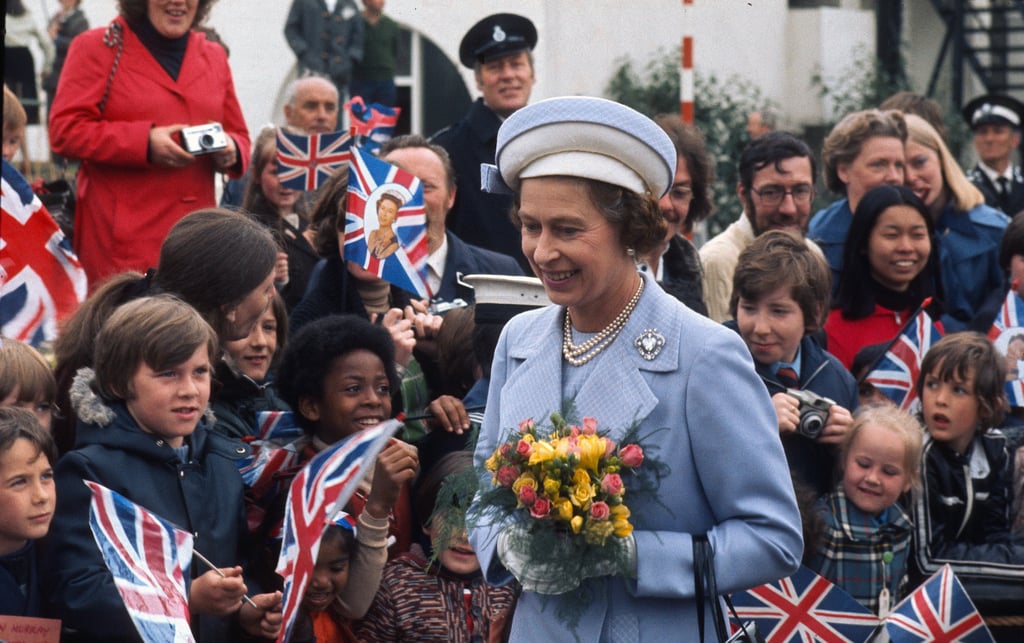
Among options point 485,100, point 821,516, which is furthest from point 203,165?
point 821,516

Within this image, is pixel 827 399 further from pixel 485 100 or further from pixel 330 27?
pixel 330 27

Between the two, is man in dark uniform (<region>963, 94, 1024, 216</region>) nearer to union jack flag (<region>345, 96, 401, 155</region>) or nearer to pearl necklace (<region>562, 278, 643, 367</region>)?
union jack flag (<region>345, 96, 401, 155</region>)

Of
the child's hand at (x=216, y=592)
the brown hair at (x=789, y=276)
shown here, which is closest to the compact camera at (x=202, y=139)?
the brown hair at (x=789, y=276)

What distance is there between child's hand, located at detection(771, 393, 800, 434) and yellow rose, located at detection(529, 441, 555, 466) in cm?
241

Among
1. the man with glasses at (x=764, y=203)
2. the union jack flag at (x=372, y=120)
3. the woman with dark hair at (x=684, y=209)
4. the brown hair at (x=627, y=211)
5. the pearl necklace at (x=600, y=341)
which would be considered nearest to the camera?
the brown hair at (x=627, y=211)

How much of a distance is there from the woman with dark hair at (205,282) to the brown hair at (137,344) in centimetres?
33

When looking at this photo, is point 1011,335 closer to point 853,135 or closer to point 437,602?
point 853,135

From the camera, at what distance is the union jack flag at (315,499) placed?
3.70 meters

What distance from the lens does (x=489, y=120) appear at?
24.5 ft

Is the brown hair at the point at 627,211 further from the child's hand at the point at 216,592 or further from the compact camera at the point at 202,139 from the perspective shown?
the compact camera at the point at 202,139

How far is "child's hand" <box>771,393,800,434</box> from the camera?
214 inches

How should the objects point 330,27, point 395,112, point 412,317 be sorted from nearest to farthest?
point 412,317
point 395,112
point 330,27

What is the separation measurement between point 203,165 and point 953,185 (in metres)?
3.60

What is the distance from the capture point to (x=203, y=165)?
23.3ft
